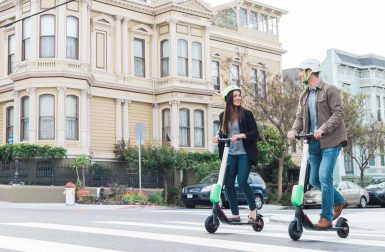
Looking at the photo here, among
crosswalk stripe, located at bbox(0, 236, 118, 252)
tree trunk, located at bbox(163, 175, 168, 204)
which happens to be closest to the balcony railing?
tree trunk, located at bbox(163, 175, 168, 204)

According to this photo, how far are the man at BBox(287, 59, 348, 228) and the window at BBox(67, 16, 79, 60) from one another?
2118cm

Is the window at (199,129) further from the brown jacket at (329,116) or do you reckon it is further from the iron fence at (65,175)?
the brown jacket at (329,116)

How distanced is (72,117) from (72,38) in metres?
3.83

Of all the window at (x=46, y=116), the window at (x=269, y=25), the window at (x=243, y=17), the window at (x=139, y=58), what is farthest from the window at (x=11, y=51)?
the window at (x=269, y=25)

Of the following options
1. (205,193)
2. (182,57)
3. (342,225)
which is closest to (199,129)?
(182,57)

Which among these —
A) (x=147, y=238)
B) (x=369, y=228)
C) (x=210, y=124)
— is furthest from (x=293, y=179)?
(x=147, y=238)

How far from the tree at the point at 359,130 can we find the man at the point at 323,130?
24584mm

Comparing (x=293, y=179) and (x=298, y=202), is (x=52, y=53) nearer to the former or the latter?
(x=293, y=179)

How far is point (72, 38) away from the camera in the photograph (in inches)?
1078

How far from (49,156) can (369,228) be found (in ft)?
59.6

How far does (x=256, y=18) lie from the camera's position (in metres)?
38.9

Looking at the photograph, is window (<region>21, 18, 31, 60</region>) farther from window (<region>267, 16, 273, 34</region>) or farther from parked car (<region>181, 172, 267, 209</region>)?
window (<region>267, 16, 273, 34</region>)

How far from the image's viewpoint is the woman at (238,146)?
793 cm

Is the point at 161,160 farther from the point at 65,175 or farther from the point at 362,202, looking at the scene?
the point at 362,202
